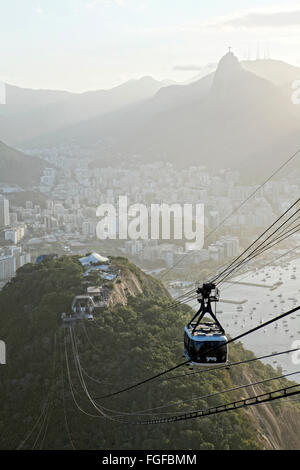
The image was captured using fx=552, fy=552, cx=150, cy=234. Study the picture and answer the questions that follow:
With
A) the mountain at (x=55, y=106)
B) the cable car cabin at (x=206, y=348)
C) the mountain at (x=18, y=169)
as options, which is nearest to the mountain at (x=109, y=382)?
the cable car cabin at (x=206, y=348)

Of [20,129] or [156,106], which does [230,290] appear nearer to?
[156,106]

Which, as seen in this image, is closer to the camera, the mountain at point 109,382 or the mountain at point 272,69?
the mountain at point 109,382

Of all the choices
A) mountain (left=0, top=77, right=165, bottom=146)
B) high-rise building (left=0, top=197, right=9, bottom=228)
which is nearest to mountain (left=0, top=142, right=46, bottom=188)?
high-rise building (left=0, top=197, right=9, bottom=228)

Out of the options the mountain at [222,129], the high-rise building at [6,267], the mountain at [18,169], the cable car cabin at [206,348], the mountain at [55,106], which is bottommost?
the high-rise building at [6,267]

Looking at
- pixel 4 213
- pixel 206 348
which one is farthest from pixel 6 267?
pixel 206 348

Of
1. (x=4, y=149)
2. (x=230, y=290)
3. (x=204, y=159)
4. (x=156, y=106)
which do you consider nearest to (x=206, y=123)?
→ (x=204, y=159)

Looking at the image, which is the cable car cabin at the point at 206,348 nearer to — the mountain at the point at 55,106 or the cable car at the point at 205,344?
the cable car at the point at 205,344
